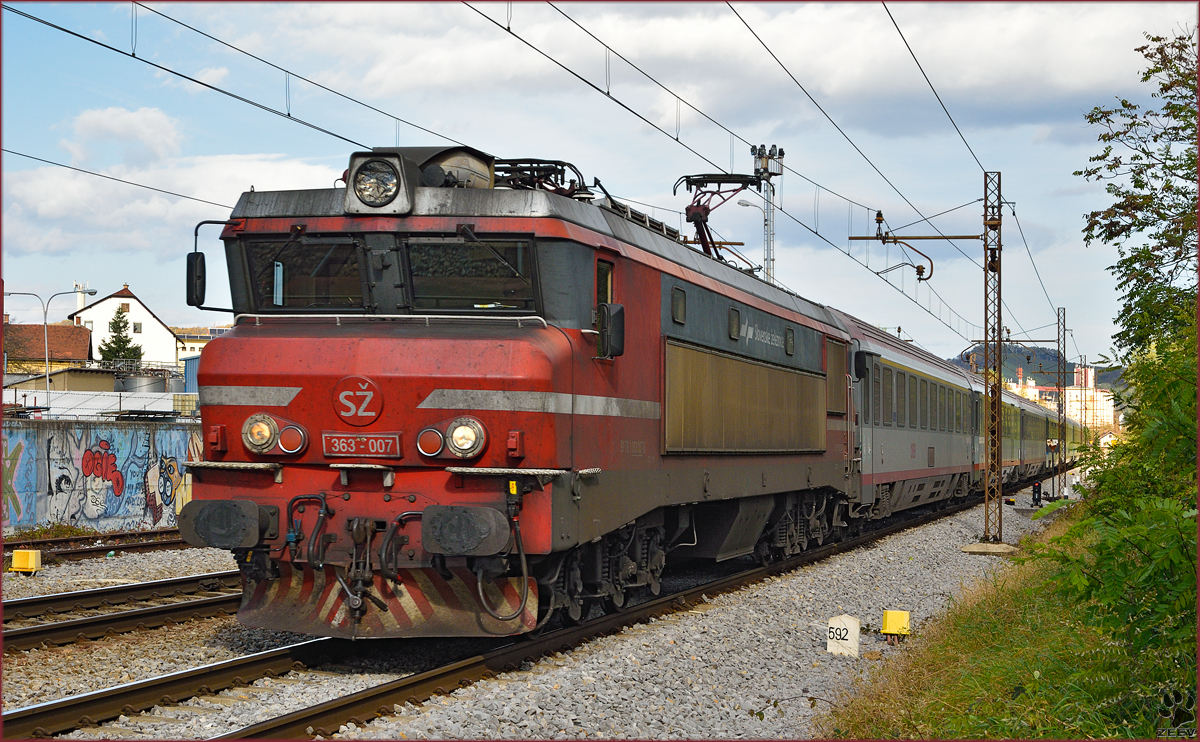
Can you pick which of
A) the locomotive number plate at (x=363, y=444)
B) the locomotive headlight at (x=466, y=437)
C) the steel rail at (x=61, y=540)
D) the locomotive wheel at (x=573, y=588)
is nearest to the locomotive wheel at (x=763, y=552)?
the locomotive wheel at (x=573, y=588)

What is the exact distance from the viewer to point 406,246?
916 centimetres

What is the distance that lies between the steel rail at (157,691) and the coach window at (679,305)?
4.56 m

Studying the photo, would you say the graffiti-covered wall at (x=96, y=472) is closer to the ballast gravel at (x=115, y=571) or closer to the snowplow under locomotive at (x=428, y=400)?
the ballast gravel at (x=115, y=571)

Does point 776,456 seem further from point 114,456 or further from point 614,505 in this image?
point 114,456

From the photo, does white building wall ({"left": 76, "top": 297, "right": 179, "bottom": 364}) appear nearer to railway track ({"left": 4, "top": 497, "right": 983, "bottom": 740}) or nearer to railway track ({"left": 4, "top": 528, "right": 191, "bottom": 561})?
railway track ({"left": 4, "top": 528, "right": 191, "bottom": 561})

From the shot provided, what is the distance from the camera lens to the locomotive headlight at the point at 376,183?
915cm

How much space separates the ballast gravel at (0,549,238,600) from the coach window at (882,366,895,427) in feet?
40.6

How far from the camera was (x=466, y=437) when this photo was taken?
27.9 ft

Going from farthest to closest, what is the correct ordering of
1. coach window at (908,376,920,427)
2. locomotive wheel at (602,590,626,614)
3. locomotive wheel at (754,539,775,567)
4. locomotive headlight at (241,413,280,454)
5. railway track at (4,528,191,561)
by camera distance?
1. coach window at (908,376,920,427)
2. railway track at (4,528,191,561)
3. locomotive wheel at (754,539,775,567)
4. locomotive wheel at (602,590,626,614)
5. locomotive headlight at (241,413,280,454)

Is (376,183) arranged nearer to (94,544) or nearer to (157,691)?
A: (157,691)

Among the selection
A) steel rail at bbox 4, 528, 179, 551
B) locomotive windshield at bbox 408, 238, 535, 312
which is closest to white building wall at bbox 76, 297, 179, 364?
steel rail at bbox 4, 528, 179, 551

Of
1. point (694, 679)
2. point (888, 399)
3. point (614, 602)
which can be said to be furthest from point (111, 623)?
point (888, 399)

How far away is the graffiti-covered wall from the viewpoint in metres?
21.9

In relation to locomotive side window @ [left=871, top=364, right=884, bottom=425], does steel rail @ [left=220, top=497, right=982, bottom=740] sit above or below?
below
